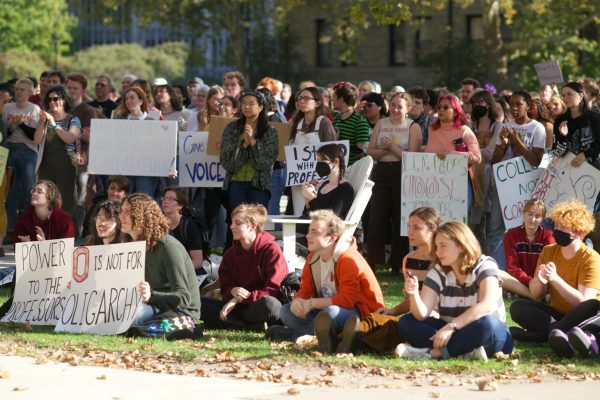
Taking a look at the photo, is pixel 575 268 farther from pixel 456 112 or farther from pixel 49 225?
pixel 49 225

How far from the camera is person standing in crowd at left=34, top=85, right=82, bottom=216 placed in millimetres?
16344

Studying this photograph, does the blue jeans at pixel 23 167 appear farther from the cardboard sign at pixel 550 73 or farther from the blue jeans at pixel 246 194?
the cardboard sign at pixel 550 73

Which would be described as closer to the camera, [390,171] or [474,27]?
[390,171]

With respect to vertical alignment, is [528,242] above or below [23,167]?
below

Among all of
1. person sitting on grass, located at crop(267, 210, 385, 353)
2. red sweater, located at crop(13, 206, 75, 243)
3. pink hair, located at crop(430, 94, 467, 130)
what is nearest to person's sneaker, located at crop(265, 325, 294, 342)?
person sitting on grass, located at crop(267, 210, 385, 353)

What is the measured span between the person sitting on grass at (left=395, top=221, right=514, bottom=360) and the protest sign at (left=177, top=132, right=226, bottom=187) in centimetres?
682

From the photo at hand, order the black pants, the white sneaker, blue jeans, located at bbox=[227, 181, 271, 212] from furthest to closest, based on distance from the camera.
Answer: blue jeans, located at bbox=[227, 181, 271, 212] → the black pants → the white sneaker

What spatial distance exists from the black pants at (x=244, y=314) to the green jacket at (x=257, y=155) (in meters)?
3.08

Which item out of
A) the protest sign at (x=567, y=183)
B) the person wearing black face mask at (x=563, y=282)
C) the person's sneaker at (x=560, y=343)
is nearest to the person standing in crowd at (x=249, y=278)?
the person wearing black face mask at (x=563, y=282)

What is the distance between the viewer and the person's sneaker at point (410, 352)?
1015 cm

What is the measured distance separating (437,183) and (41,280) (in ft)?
15.1

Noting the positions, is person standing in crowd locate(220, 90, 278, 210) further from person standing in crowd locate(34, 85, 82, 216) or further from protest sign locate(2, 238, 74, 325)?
protest sign locate(2, 238, 74, 325)

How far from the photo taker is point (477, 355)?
1007cm

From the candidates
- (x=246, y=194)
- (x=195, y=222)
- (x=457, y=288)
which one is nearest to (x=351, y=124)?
(x=246, y=194)
